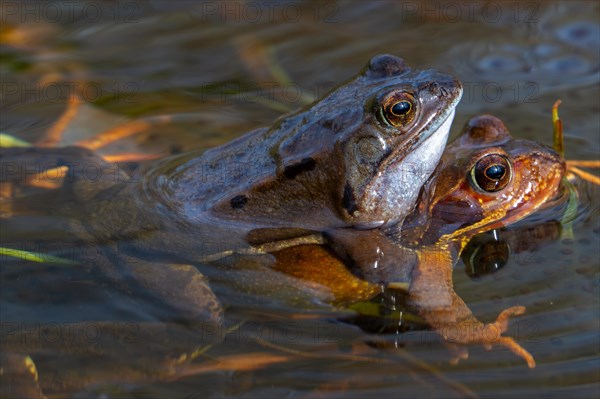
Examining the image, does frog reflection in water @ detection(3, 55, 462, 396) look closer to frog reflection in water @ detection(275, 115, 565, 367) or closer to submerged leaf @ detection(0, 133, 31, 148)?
frog reflection in water @ detection(275, 115, 565, 367)

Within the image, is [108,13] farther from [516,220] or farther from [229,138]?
[516,220]

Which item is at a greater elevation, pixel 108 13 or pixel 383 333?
pixel 108 13

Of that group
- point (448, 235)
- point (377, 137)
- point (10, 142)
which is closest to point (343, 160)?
point (377, 137)

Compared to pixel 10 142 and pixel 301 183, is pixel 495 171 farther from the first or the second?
pixel 10 142

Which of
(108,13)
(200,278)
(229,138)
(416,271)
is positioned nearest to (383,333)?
(416,271)

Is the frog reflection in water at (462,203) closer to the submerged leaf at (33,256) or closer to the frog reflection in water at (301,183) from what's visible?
the frog reflection in water at (301,183)

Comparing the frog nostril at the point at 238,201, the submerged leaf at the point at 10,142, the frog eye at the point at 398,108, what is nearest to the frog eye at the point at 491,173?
the frog eye at the point at 398,108
